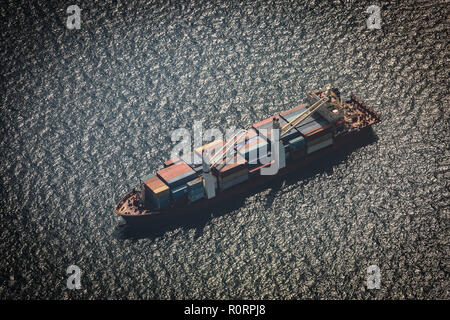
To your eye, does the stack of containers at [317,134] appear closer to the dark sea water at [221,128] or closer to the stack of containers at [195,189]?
the dark sea water at [221,128]

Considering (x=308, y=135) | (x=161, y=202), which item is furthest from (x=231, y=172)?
(x=308, y=135)

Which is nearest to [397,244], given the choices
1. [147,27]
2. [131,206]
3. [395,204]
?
[395,204]

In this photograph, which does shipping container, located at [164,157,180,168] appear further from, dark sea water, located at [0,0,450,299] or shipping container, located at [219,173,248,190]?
shipping container, located at [219,173,248,190]

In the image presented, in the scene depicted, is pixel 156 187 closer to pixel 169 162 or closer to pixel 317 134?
pixel 169 162

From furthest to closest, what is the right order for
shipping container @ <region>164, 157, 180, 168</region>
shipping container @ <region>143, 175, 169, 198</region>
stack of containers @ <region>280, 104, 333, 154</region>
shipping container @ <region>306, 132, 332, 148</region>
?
shipping container @ <region>306, 132, 332, 148</region> → stack of containers @ <region>280, 104, 333, 154</region> → shipping container @ <region>164, 157, 180, 168</region> → shipping container @ <region>143, 175, 169, 198</region>

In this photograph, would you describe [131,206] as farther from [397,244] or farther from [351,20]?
[351,20]

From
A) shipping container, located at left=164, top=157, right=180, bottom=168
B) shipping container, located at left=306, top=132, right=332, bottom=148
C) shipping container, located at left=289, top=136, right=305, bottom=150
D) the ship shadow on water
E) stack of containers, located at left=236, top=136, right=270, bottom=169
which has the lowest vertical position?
the ship shadow on water

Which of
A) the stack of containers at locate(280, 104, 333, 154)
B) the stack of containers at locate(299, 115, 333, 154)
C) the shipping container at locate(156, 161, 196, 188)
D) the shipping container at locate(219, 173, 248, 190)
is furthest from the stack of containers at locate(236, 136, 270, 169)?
the shipping container at locate(156, 161, 196, 188)
